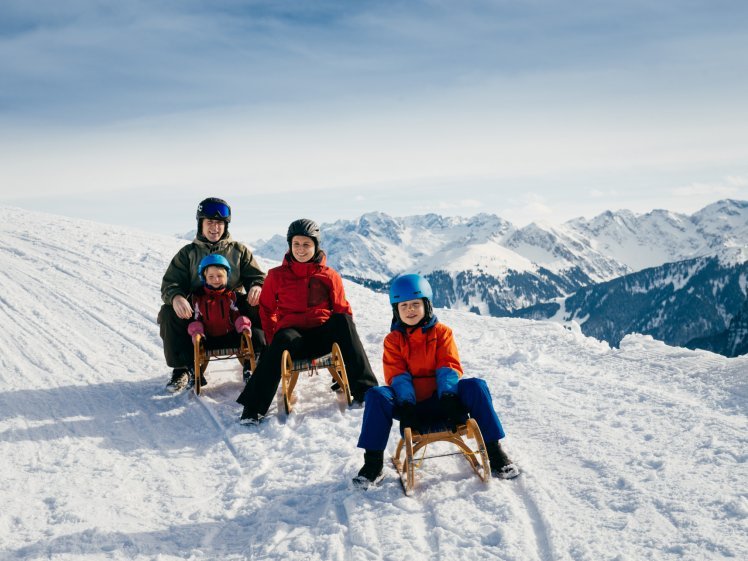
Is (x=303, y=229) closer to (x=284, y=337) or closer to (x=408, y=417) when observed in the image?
(x=284, y=337)

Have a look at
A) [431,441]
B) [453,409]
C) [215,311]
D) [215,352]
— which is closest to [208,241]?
[215,311]

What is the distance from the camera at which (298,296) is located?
6.75 meters

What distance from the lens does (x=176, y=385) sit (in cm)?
727

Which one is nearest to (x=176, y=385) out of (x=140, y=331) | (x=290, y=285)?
(x=290, y=285)

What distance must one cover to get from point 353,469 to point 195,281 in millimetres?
3793

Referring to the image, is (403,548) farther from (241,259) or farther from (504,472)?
(241,259)

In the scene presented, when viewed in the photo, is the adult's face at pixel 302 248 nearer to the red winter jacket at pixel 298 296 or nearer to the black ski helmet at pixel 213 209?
the red winter jacket at pixel 298 296

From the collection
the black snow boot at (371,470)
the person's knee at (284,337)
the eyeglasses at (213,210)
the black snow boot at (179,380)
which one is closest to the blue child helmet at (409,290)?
the black snow boot at (371,470)

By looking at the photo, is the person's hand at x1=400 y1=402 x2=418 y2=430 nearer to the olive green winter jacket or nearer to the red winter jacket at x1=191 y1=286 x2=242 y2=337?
the red winter jacket at x1=191 y1=286 x2=242 y2=337

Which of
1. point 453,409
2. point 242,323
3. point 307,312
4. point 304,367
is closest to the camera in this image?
point 453,409

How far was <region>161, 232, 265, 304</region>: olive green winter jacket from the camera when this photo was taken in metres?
7.45

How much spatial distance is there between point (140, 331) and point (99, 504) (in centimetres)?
624

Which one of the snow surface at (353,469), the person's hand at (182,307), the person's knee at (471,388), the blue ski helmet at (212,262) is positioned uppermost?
the blue ski helmet at (212,262)

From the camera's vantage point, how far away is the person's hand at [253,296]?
732 cm
